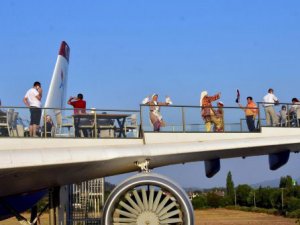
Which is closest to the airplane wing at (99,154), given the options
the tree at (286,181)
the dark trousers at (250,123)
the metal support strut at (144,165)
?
the metal support strut at (144,165)

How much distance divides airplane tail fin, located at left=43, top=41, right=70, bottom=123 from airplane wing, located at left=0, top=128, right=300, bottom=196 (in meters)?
9.29

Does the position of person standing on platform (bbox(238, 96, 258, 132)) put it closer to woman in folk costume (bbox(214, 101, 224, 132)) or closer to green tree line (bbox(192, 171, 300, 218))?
woman in folk costume (bbox(214, 101, 224, 132))

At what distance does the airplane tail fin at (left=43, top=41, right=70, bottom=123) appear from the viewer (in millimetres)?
25875

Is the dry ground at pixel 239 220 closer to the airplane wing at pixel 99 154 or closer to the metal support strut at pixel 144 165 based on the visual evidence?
the airplane wing at pixel 99 154

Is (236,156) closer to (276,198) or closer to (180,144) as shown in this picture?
(180,144)

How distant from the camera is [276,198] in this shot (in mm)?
106875

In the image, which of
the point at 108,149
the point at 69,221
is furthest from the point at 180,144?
the point at 69,221

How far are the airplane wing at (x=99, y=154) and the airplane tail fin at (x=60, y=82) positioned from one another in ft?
30.5

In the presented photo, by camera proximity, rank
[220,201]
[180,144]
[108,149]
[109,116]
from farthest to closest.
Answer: [220,201]
[109,116]
[180,144]
[108,149]

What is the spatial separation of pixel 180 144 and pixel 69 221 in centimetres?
734

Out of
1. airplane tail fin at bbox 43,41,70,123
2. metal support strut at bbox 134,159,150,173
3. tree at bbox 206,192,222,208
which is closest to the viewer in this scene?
metal support strut at bbox 134,159,150,173

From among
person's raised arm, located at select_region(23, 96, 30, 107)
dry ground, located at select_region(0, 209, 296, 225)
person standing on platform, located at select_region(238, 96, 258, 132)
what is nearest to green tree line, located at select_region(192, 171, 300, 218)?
dry ground, located at select_region(0, 209, 296, 225)

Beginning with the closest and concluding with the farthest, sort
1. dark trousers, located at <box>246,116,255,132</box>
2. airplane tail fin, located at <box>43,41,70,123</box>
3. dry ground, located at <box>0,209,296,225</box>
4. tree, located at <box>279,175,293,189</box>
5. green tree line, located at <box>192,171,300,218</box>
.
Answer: dark trousers, located at <box>246,116,255,132</box>
airplane tail fin, located at <box>43,41,70,123</box>
dry ground, located at <box>0,209,296,225</box>
green tree line, located at <box>192,171,300,218</box>
tree, located at <box>279,175,293,189</box>

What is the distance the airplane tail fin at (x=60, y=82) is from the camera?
84.9 feet
